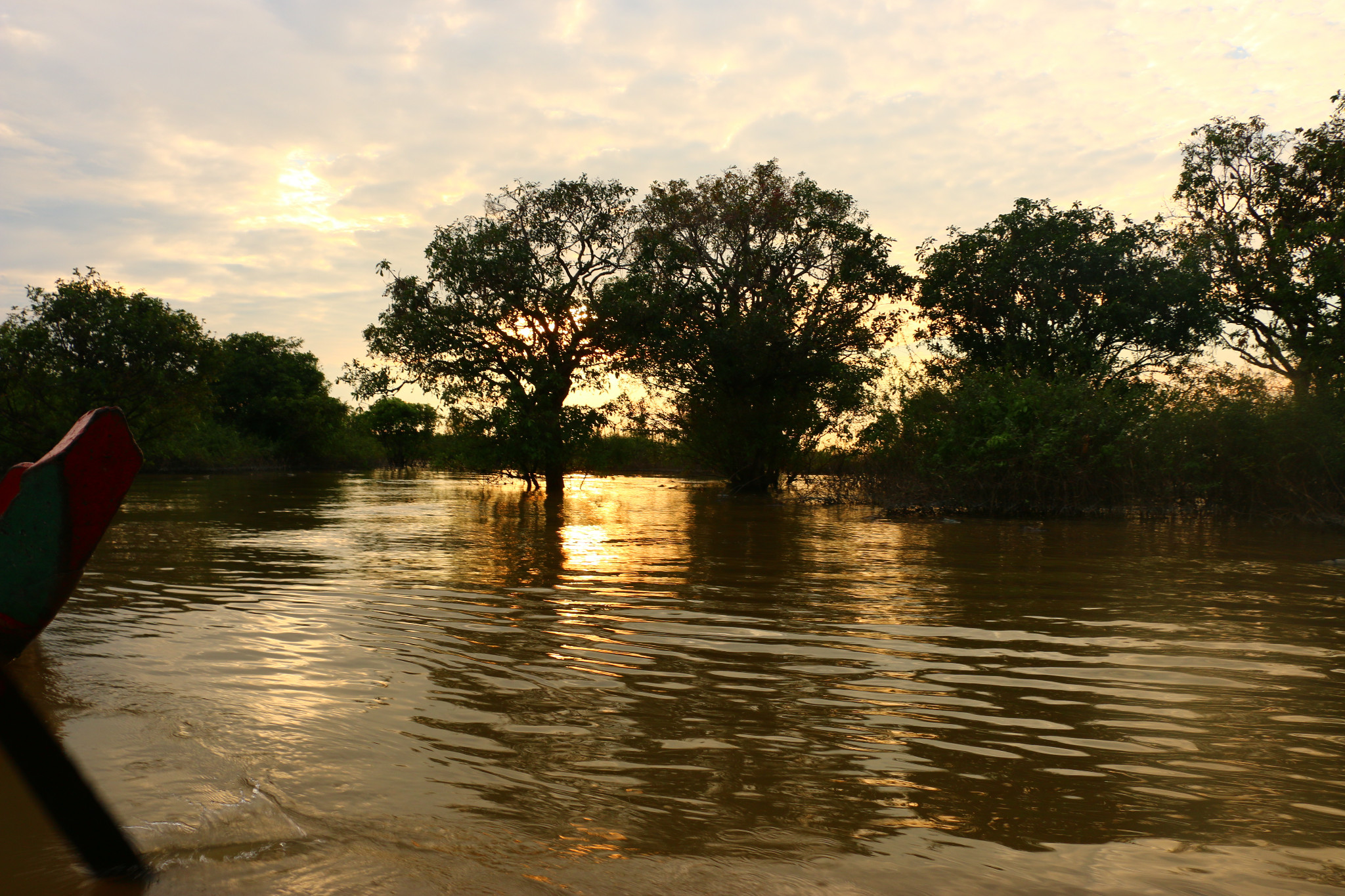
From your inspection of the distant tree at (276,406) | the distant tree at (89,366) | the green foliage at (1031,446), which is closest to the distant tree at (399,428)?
the distant tree at (276,406)

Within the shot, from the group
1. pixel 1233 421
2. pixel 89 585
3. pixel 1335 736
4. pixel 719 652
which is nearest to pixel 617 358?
pixel 1233 421

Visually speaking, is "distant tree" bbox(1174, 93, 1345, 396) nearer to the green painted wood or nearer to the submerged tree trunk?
the submerged tree trunk

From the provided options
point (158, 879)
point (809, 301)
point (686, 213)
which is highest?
point (686, 213)

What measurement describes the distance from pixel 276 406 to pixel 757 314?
5683cm

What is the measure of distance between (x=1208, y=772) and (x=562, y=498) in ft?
82.3

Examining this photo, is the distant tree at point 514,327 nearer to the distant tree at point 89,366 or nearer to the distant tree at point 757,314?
the distant tree at point 757,314

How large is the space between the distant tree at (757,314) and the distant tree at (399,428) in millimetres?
54526

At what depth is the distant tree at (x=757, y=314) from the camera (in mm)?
31016

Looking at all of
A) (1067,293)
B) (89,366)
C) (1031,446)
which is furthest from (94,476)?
(89,366)

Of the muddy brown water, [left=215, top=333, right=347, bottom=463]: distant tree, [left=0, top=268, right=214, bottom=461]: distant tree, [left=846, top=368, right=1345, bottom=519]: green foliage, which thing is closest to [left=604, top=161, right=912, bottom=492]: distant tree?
[left=846, top=368, right=1345, bottom=519]: green foliage

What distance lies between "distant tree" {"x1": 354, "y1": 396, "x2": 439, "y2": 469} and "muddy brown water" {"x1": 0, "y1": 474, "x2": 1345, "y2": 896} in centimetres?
7690

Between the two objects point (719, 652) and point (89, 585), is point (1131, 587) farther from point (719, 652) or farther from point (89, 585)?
point (89, 585)

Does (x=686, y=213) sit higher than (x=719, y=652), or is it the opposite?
(x=686, y=213)

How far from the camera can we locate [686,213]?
32.5 meters
